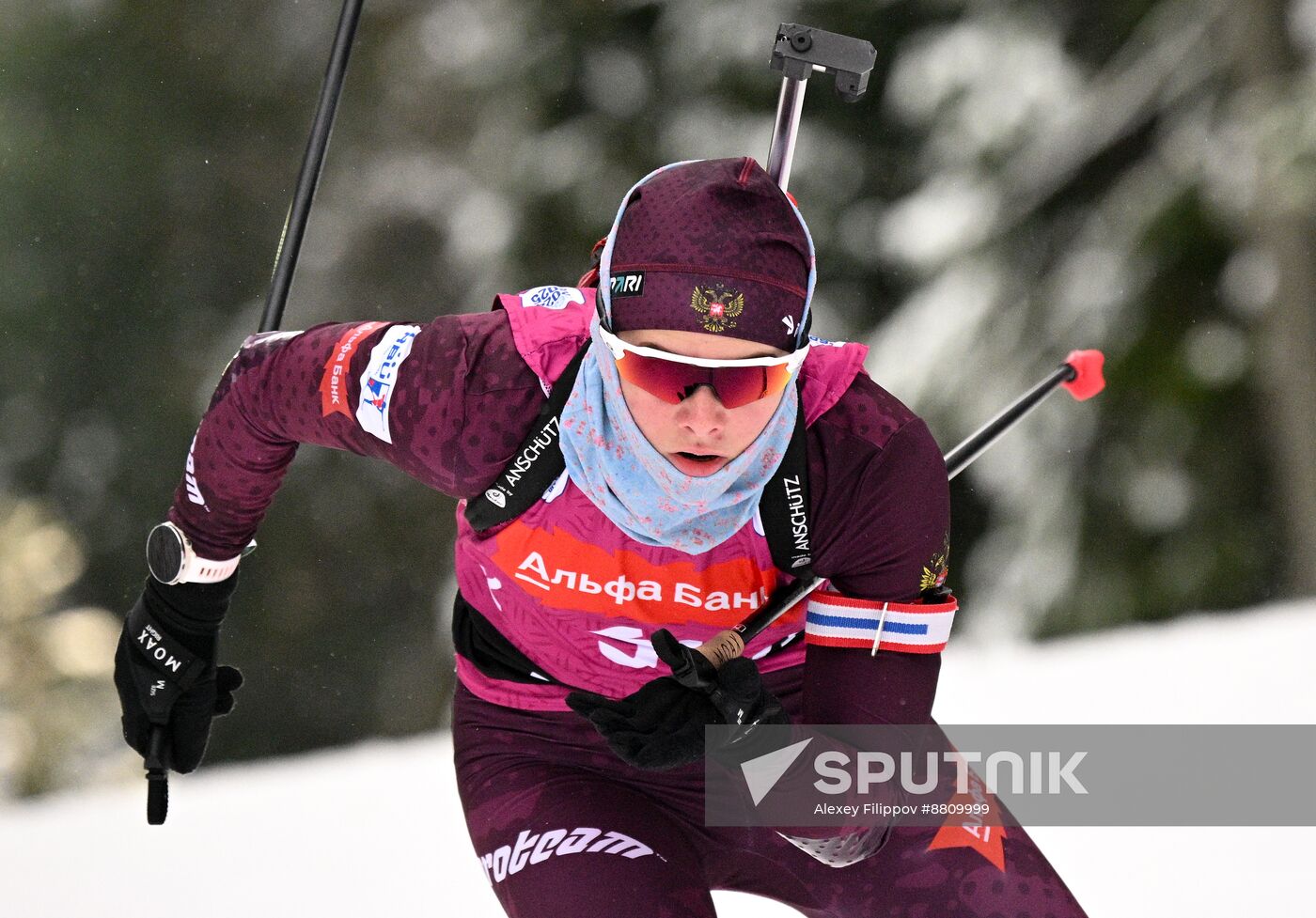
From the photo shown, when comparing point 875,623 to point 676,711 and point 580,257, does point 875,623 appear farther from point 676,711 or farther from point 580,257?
point 580,257

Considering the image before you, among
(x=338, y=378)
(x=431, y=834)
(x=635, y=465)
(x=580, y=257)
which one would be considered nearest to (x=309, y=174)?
(x=338, y=378)

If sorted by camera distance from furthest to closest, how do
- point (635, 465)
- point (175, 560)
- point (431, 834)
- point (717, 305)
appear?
point (431, 834)
point (175, 560)
point (635, 465)
point (717, 305)

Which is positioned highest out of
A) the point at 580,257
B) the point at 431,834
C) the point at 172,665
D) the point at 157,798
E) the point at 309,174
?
the point at 309,174

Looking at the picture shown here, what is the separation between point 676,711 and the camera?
165 centimetres

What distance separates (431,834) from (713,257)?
5.72 feet

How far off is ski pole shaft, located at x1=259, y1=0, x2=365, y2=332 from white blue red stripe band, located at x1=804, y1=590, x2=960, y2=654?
3.37 feet

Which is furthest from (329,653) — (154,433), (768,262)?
(768,262)

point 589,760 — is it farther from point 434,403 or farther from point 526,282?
point 526,282

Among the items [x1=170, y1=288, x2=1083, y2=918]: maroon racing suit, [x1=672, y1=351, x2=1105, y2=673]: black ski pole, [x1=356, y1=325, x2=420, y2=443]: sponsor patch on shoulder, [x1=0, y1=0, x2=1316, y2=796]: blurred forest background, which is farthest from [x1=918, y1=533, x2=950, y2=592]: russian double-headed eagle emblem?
[x1=0, y1=0, x2=1316, y2=796]: blurred forest background

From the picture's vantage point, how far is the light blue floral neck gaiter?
5.14 ft

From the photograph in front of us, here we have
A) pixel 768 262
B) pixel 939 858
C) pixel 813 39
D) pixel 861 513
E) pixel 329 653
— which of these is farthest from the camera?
pixel 329 653

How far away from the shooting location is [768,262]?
1509mm

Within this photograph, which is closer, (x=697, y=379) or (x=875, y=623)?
(x=697, y=379)

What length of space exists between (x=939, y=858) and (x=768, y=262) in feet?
2.61
